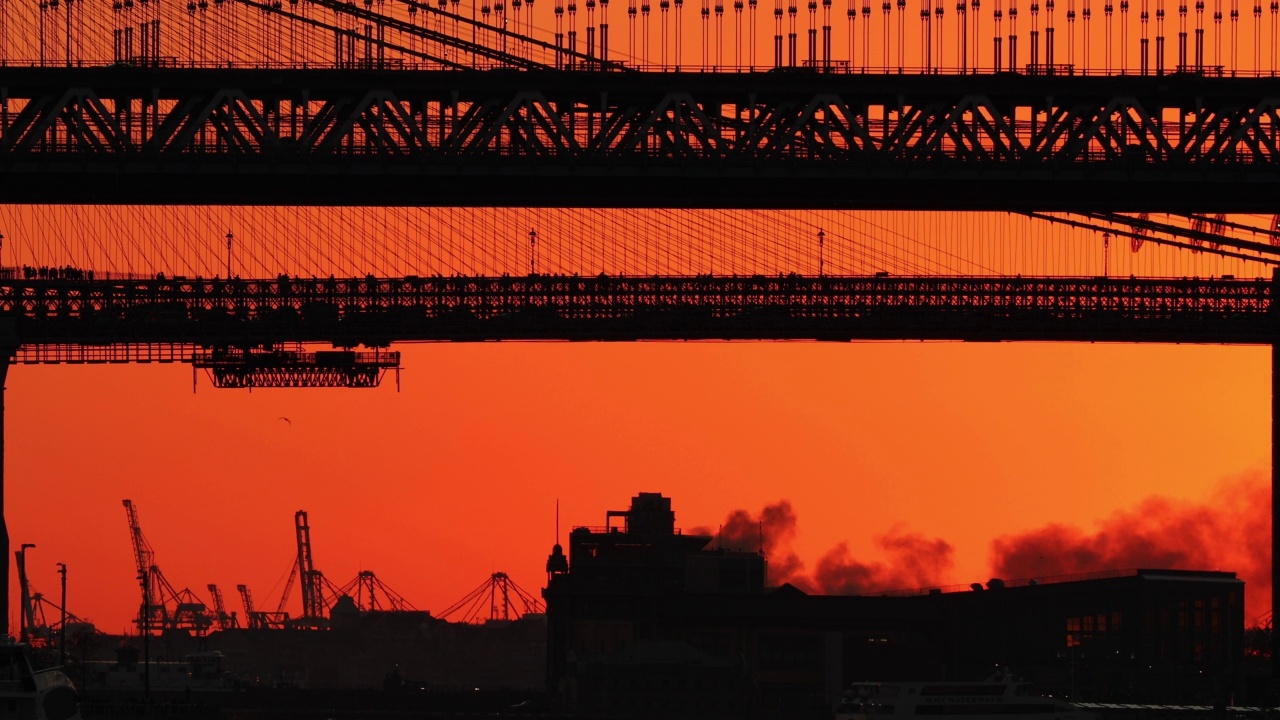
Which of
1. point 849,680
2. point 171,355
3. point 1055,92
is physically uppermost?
point 1055,92

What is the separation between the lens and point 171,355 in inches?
5241

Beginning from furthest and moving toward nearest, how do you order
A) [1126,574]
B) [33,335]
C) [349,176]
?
[1126,574], [33,335], [349,176]

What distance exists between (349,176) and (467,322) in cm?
4298

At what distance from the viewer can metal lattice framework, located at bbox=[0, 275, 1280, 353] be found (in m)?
133

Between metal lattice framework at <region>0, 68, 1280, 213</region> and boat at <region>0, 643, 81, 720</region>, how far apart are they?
663 inches

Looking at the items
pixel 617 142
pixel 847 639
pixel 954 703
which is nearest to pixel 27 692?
pixel 617 142

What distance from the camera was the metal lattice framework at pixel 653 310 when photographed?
437ft

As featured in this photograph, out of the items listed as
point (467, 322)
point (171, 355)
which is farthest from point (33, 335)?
point (467, 322)

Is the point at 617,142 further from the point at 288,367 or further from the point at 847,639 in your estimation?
the point at 847,639

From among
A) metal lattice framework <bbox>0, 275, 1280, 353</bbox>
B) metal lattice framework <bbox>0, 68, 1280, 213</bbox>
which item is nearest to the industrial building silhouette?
metal lattice framework <bbox>0, 275, 1280, 353</bbox>

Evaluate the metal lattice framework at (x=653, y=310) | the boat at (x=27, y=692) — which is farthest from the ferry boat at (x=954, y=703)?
the boat at (x=27, y=692)

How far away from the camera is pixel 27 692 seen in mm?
85750

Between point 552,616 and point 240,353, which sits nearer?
point 240,353

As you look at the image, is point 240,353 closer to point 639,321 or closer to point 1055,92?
point 639,321
